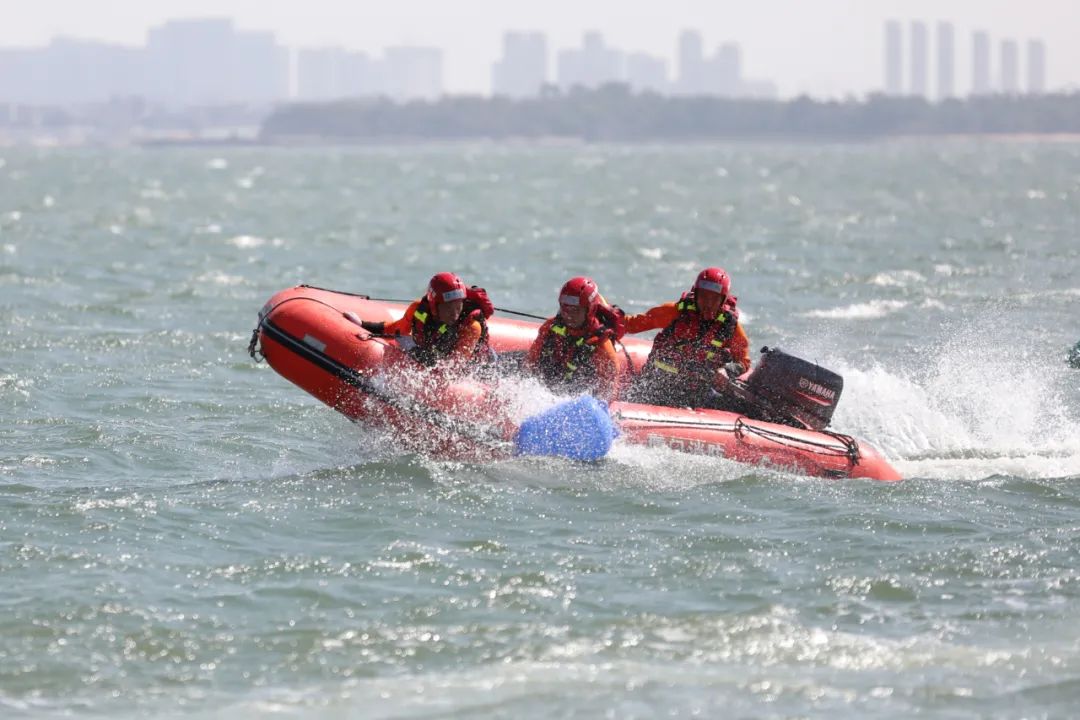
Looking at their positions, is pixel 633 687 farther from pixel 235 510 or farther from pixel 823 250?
pixel 823 250

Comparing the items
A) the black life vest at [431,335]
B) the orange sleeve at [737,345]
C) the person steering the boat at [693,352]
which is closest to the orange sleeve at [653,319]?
the person steering the boat at [693,352]

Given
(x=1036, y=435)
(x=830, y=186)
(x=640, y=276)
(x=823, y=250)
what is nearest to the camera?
(x=1036, y=435)

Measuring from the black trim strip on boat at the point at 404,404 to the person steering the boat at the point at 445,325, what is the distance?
269 millimetres

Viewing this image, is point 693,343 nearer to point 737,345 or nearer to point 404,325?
point 737,345

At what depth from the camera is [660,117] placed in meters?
148

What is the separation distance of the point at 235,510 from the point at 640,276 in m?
13.1

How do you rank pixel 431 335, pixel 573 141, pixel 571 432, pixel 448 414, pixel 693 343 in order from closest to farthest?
pixel 571 432 → pixel 448 414 → pixel 431 335 → pixel 693 343 → pixel 573 141

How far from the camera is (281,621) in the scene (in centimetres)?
652

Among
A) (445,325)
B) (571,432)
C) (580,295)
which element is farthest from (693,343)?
(445,325)

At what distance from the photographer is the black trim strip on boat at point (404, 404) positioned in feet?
29.2

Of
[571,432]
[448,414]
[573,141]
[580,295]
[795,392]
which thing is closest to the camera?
[571,432]

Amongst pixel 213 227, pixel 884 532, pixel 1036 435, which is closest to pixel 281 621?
pixel 884 532

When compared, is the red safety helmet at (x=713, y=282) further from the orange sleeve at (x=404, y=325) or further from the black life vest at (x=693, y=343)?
the orange sleeve at (x=404, y=325)

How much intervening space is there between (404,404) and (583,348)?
1047 millimetres
